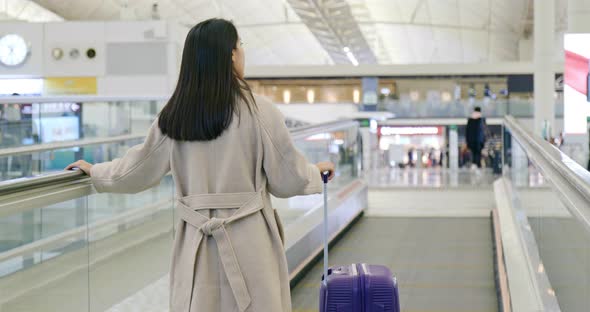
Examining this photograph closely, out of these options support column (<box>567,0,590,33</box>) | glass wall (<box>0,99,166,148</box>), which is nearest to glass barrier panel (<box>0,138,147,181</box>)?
glass wall (<box>0,99,166,148</box>)

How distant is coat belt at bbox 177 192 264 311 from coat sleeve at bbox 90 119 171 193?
16 centimetres

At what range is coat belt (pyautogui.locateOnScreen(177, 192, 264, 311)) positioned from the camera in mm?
2545

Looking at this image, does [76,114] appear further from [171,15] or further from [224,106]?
[171,15]

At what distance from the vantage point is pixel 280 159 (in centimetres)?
262

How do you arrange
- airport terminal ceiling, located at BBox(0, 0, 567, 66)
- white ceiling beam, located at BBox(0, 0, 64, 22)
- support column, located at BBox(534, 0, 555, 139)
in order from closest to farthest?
support column, located at BBox(534, 0, 555, 139) < white ceiling beam, located at BBox(0, 0, 64, 22) < airport terminal ceiling, located at BBox(0, 0, 567, 66)

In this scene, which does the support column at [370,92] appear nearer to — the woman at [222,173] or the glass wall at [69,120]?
the glass wall at [69,120]

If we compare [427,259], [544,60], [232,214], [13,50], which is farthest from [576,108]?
[232,214]

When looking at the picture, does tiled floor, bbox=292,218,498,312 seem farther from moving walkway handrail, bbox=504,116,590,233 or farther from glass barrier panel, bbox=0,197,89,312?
glass barrier panel, bbox=0,197,89,312

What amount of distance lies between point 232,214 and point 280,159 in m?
0.23

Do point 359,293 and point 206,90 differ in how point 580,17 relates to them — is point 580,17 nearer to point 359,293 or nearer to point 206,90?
point 359,293

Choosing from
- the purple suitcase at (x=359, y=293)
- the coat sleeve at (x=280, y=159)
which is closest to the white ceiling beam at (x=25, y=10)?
the purple suitcase at (x=359, y=293)

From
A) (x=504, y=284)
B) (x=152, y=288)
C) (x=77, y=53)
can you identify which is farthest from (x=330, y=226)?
(x=77, y=53)

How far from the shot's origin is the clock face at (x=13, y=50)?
45.4 feet

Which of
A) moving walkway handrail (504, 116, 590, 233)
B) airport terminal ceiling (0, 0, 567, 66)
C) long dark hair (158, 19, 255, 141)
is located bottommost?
moving walkway handrail (504, 116, 590, 233)
